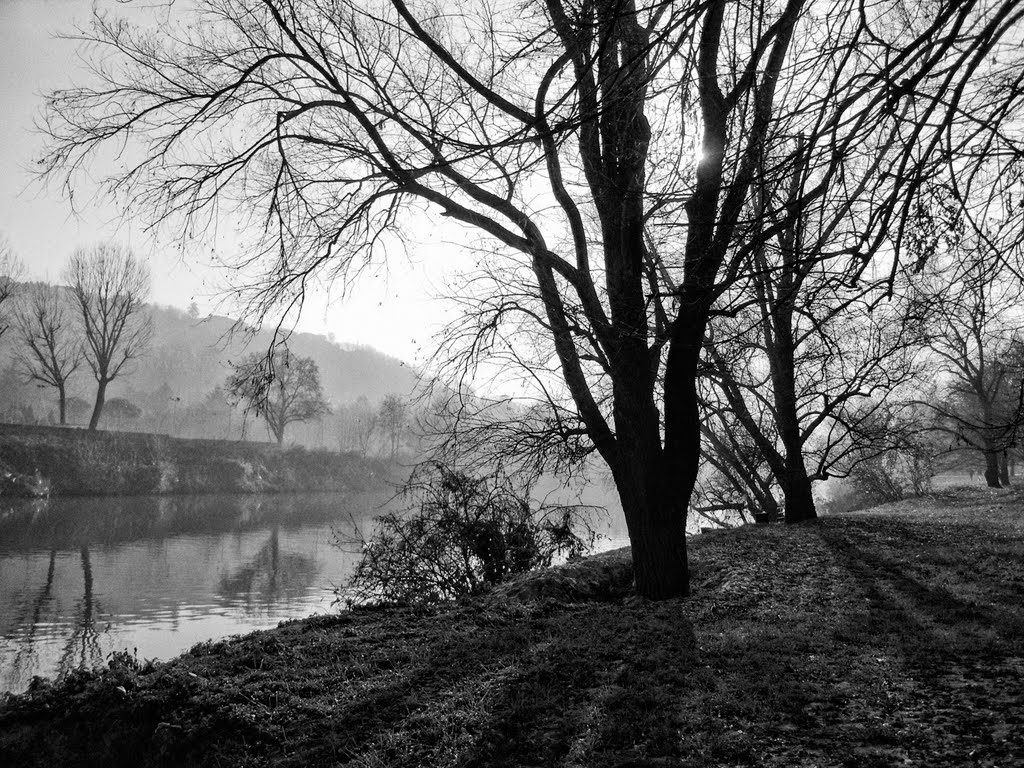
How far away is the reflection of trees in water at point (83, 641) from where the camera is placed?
9.24 m

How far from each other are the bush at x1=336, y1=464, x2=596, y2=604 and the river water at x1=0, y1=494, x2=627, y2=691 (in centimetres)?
152

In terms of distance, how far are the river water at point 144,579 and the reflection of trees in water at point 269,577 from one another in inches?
1.1

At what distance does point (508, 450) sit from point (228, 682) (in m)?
4.43

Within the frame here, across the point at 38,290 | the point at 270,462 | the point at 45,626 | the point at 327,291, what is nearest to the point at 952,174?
the point at 327,291

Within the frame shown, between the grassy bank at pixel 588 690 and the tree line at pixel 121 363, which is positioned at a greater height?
the tree line at pixel 121 363

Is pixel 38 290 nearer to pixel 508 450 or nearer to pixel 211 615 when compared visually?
pixel 211 615

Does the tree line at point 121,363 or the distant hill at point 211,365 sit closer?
the tree line at point 121,363

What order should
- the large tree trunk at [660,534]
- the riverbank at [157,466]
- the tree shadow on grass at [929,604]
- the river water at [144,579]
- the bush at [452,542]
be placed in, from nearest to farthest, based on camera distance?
the tree shadow on grass at [929,604], the large tree trunk at [660,534], the bush at [452,542], the river water at [144,579], the riverbank at [157,466]

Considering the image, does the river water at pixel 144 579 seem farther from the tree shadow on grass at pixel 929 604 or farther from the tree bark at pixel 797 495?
the tree shadow on grass at pixel 929 604

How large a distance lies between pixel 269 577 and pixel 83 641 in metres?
6.43

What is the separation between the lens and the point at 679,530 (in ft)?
22.6

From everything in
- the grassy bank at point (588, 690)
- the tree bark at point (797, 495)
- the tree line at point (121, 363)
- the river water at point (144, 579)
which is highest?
the tree line at point (121, 363)

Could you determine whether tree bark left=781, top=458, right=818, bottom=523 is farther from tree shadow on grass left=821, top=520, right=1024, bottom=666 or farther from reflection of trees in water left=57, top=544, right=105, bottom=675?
reflection of trees in water left=57, top=544, right=105, bottom=675

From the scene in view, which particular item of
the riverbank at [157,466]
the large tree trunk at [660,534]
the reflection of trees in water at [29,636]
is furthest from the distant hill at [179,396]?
the large tree trunk at [660,534]
